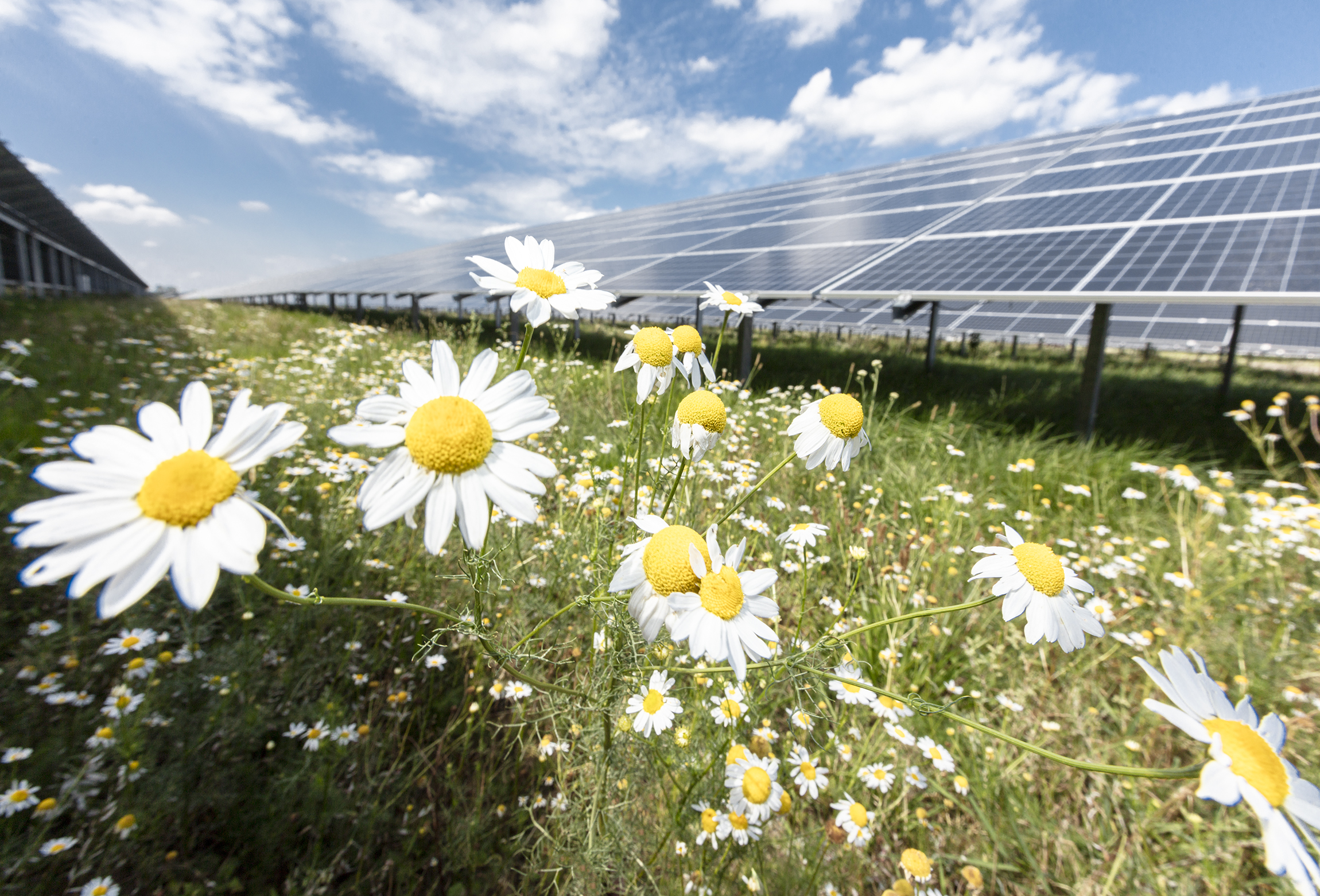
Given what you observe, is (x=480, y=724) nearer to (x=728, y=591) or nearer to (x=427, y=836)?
(x=427, y=836)

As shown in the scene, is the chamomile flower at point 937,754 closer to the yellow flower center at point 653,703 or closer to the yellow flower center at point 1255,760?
the yellow flower center at point 653,703

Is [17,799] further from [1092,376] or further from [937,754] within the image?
[1092,376]

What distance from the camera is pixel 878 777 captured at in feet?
5.42

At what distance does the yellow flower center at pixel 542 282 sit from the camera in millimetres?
978

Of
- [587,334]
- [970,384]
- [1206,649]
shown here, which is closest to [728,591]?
[1206,649]

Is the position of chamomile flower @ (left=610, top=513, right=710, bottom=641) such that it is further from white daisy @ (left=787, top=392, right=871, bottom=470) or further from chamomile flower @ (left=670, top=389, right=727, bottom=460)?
white daisy @ (left=787, top=392, right=871, bottom=470)

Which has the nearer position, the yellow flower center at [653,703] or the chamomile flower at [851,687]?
the chamomile flower at [851,687]

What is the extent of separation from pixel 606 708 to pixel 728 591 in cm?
45

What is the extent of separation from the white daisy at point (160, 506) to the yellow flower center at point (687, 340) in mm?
757

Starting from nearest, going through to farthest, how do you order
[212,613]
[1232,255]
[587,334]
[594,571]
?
[594,571] → [212,613] → [1232,255] → [587,334]

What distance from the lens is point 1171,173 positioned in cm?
740

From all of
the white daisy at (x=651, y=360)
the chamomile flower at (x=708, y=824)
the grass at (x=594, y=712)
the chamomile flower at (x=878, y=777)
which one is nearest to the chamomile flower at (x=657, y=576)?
the grass at (x=594, y=712)

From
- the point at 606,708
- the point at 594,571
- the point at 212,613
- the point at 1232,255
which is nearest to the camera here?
the point at 606,708

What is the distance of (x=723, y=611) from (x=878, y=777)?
4.11 ft
